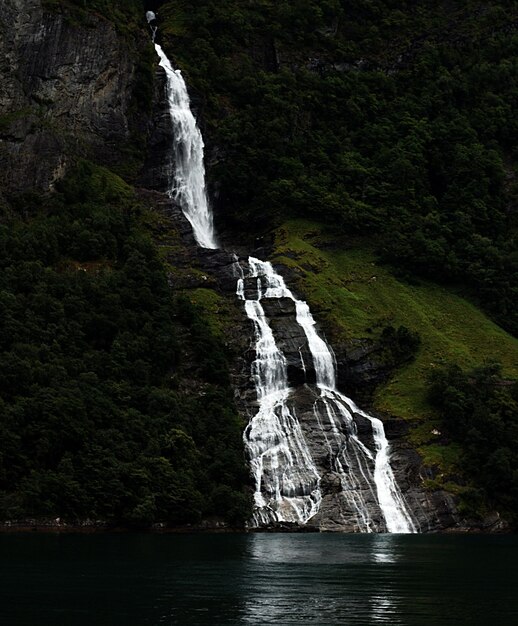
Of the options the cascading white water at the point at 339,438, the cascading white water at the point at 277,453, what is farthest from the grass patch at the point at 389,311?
the cascading white water at the point at 277,453

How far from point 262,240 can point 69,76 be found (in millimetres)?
31874

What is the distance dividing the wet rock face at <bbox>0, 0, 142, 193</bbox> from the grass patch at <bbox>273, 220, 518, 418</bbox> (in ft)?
86.1

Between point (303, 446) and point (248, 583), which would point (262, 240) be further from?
point (248, 583)

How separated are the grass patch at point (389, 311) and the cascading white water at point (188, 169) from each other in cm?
979

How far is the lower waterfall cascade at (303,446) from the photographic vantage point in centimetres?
8238

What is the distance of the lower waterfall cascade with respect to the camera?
82375 mm

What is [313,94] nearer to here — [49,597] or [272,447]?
[272,447]

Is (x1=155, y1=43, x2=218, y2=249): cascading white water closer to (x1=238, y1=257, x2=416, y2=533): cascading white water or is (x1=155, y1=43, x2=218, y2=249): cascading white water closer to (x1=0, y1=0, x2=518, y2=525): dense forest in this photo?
(x1=0, y1=0, x2=518, y2=525): dense forest

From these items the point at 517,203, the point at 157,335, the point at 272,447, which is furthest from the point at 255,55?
the point at 272,447

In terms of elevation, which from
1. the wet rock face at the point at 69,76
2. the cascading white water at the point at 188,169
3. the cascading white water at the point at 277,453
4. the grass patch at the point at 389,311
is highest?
the wet rock face at the point at 69,76

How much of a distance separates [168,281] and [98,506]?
128 ft

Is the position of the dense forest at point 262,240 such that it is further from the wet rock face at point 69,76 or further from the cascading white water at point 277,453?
the cascading white water at point 277,453

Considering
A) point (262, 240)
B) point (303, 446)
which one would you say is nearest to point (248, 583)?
point (303, 446)

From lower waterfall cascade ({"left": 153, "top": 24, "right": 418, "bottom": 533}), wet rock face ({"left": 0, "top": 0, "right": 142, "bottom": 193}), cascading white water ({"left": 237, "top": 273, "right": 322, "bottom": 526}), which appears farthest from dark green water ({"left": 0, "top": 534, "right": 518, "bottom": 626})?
wet rock face ({"left": 0, "top": 0, "right": 142, "bottom": 193})
